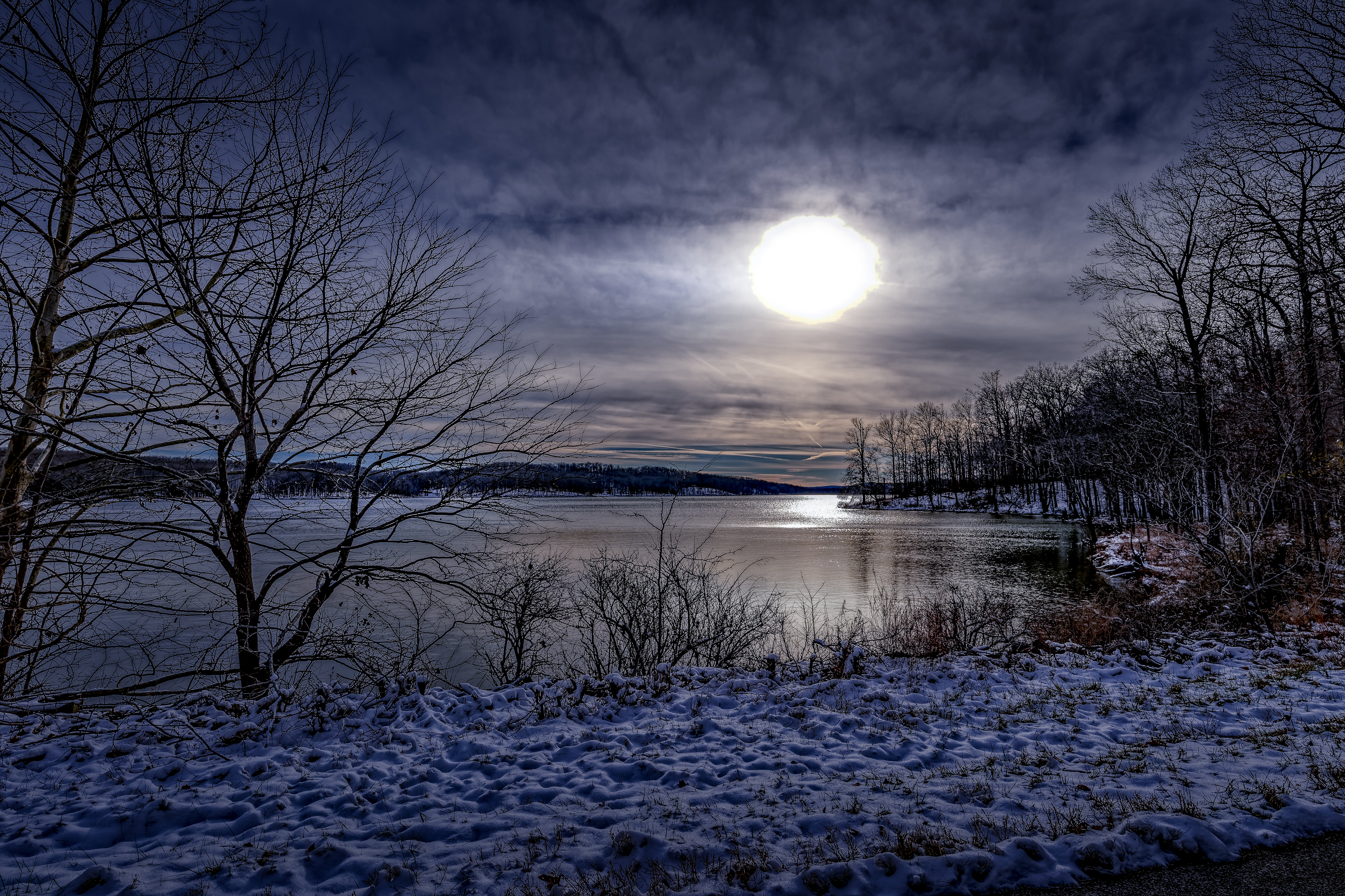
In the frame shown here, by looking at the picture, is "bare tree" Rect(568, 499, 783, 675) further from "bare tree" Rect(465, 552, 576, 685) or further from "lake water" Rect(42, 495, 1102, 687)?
"lake water" Rect(42, 495, 1102, 687)

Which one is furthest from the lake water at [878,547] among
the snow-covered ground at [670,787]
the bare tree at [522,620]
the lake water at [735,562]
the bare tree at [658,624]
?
the snow-covered ground at [670,787]

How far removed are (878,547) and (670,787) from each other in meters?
29.2

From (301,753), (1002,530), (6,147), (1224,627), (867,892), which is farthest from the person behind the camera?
(1002,530)

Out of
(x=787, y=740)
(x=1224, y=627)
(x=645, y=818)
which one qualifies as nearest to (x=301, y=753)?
(x=645, y=818)

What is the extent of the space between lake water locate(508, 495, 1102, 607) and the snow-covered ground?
310 centimetres

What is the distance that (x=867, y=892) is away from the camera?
124 inches

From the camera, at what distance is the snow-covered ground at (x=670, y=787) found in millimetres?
3428

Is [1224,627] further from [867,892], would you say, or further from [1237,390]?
[867,892]

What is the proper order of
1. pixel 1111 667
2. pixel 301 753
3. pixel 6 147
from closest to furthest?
1. pixel 6 147
2. pixel 301 753
3. pixel 1111 667

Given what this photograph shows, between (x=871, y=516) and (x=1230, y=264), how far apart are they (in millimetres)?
57314

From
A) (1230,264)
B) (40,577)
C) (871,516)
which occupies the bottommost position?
(871,516)

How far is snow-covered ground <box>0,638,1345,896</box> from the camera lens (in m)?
3.43

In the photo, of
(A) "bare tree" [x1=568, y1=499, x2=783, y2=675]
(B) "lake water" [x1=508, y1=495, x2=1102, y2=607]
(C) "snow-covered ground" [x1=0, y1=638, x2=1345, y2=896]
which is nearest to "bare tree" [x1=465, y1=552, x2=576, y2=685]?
(A) "bare tree" [x1=568, y1=499, x2=783, y2=675]

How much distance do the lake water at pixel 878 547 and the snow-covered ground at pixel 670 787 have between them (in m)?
3.10
